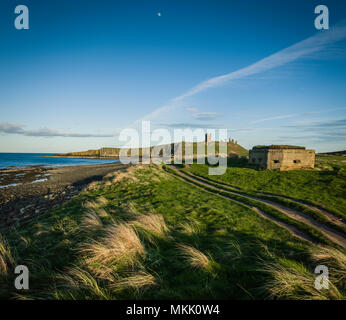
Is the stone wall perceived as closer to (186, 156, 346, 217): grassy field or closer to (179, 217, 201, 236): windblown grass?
(186, 156, 346, 217): grassy field

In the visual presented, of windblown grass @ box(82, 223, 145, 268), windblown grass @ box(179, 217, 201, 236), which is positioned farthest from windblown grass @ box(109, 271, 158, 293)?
windblown grass @ box(179, 217, 201, 236)

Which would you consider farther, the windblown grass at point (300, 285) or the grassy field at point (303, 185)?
the grassy field at point (303, 185)

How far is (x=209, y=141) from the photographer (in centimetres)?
10644

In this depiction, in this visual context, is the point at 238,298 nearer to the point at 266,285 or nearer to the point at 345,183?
the point at 266,285

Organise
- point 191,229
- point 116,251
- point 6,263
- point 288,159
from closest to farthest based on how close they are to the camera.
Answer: point 6,263, point 116,251, point 191,229, point 288,159

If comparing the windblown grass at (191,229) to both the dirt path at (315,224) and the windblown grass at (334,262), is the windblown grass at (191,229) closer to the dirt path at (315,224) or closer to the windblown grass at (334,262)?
the windblown grass at (334,262)

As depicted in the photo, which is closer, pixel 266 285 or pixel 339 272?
pixel 266 285

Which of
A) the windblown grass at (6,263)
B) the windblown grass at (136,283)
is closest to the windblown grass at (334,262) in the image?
the windblown grass at (136,283)

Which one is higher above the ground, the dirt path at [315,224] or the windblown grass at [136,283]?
the windblown grass at [136,283]

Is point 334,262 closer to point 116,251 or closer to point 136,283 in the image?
point 136,283

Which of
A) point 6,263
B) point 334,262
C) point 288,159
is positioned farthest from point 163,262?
point 288,159

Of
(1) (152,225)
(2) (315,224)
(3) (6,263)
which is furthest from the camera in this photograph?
(2) (315,224)
